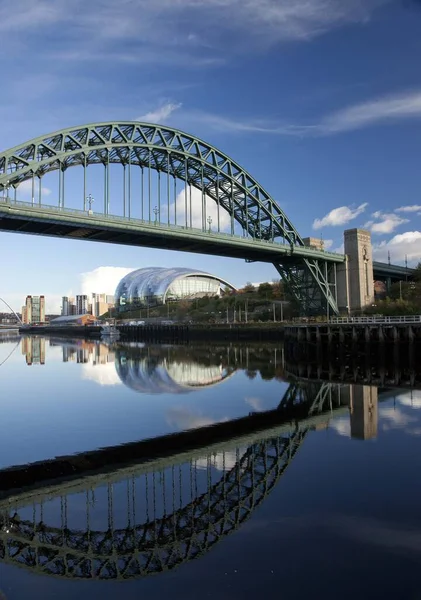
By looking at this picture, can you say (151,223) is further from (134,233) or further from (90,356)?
(90,356)

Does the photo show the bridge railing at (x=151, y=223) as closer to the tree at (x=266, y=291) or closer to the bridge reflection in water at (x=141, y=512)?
the bridge reflection in water at (x=141, y=512)

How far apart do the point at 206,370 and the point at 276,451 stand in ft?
85.3

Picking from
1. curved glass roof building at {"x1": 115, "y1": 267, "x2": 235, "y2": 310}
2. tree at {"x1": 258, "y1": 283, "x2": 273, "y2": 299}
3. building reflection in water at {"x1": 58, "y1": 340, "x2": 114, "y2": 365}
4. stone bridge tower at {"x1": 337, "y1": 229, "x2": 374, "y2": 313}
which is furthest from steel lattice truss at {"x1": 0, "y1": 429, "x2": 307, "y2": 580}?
curved glass roof building at {"x1": 115, "y1": 267, "x2": 235, "y2": 310}

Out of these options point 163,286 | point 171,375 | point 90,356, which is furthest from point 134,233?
point 163,286

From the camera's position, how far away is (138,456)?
16.0m

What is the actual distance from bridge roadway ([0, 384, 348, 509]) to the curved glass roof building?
15063cm

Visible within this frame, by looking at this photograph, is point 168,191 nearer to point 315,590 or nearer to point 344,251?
point 344,251

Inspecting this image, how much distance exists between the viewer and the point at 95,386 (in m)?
33.7

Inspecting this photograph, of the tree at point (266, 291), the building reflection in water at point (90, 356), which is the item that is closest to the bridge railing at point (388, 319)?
the building reflection in water at point (90, 356)

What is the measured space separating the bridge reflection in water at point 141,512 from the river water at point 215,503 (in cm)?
4

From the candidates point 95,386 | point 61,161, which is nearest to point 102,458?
point 95,386

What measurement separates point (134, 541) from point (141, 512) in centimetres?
134

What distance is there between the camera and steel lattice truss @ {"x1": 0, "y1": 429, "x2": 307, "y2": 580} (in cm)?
949

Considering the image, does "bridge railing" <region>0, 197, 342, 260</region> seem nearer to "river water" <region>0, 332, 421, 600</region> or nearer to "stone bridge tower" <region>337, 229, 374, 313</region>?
"stone bridge tower" <region>337, 229, 374, 313</region>
